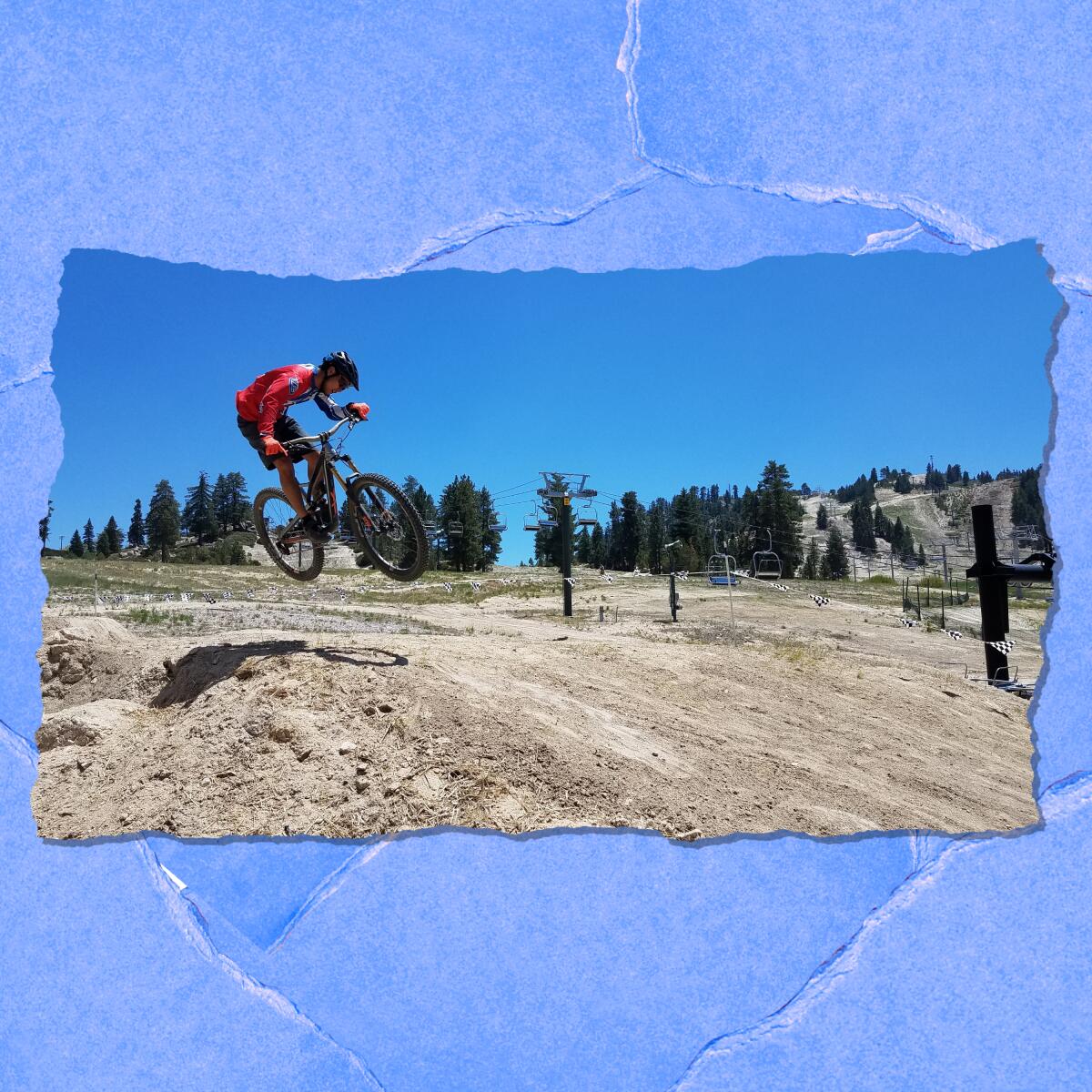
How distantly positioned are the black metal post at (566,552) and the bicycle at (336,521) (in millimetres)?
669

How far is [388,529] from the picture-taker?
2.91m

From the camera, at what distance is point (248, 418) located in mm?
2580

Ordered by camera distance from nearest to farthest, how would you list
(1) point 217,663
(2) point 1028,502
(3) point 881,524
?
1. (2) point 1028,502
2. (3) point 881,524
3. (1) point 217,663

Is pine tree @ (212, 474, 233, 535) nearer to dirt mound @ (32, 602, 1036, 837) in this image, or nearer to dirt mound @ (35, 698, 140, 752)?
dirt mound @ (32, 602, 1036, 837)

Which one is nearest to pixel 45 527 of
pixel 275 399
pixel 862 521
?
pixel 275 399

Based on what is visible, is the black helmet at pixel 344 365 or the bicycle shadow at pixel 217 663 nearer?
the black helmet at pixel 344 365

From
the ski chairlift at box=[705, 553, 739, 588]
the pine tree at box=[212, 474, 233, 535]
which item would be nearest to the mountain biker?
the pine tree at box=[212, 474, 233, 535]

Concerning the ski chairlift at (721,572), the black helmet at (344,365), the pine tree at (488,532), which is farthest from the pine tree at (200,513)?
the ski chairlift at (721,572)

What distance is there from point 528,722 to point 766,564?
1249mm

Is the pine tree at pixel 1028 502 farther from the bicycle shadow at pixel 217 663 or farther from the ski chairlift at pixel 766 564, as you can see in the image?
the bicycle shadow at pixel 217 663

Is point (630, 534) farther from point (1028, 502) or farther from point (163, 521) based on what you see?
point (163, 521)

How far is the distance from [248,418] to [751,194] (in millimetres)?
2231

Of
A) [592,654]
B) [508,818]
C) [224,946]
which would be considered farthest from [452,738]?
[224,946]

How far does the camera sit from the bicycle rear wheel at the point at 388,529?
2.79m
